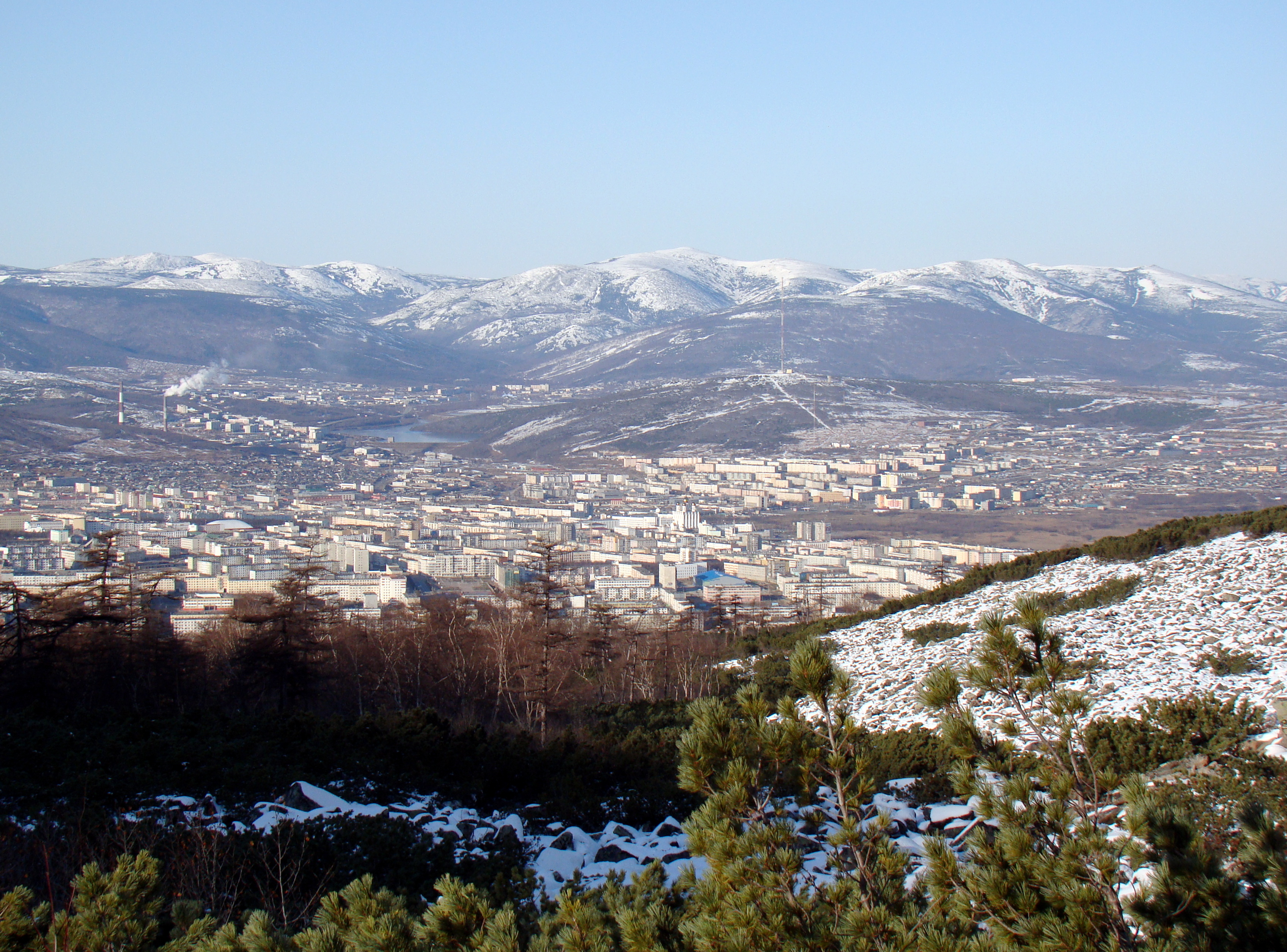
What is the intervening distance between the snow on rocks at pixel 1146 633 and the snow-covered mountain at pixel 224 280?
5924 inches

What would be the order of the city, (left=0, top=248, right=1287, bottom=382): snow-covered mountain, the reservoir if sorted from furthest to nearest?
(left=0, top=248, right=1287, bottom=382): snow-covered mountain
the reservoir
the city

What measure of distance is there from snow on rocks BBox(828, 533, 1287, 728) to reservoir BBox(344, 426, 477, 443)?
5823 cm

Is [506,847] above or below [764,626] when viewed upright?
above

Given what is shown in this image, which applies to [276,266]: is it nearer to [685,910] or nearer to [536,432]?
[536,432]

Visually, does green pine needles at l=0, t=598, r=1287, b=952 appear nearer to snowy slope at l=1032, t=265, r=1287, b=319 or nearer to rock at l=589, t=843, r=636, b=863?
rock at l=589, t=843, r=636, b=863

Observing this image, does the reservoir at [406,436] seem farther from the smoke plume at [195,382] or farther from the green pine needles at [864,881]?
the green pine needles at [864,881]

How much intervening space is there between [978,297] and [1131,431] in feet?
292

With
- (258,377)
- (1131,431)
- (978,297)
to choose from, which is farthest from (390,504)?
(978,297)

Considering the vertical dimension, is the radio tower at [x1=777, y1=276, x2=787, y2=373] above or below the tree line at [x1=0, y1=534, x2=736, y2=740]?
above

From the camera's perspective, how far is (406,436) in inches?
2867

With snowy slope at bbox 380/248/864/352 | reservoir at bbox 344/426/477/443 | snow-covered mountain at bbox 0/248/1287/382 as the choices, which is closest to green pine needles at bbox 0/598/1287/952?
reservoir at bbox 344/426/477/443

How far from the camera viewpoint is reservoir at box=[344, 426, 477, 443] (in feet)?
227

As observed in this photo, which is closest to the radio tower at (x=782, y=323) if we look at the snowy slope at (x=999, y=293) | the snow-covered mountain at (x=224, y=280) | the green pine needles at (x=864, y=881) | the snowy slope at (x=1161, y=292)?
the snowy slope at (x=999, y=293)

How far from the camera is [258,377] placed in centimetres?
10525
